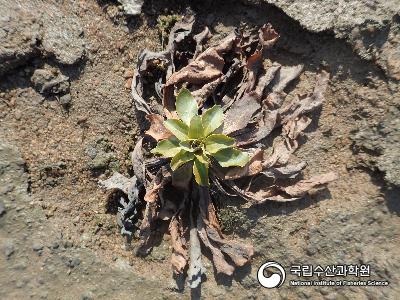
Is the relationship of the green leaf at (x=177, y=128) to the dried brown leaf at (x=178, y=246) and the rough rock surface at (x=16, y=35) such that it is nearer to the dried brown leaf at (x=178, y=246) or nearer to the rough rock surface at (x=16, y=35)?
the dried brown leaf at (x=178, y=246)

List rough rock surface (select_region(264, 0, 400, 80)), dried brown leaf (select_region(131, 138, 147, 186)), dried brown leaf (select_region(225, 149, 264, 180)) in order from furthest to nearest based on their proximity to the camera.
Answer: dried brown leaf (select_region(131, 138, 147, 186))
dried brown leaf (select_region(225, 149, 264, 180))
rough rock surface (select_region(264, 0, 400, 80))

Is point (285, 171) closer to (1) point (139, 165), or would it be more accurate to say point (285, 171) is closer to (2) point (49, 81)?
(1) point (139, 165)

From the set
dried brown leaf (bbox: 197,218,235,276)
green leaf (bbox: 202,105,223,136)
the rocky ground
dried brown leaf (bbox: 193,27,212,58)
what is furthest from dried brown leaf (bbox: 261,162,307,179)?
dried brown leaf (bbox: 193,27,212,58)

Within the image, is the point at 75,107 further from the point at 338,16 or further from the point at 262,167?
the point at 338,16

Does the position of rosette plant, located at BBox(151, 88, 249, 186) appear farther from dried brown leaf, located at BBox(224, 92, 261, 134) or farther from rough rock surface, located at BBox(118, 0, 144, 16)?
rough rock surface, located at BBox(118, 0, 144, 16)

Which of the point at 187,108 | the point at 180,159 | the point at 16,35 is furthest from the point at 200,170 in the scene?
the point at 16,35

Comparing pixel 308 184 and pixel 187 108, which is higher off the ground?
pixel 187 108
